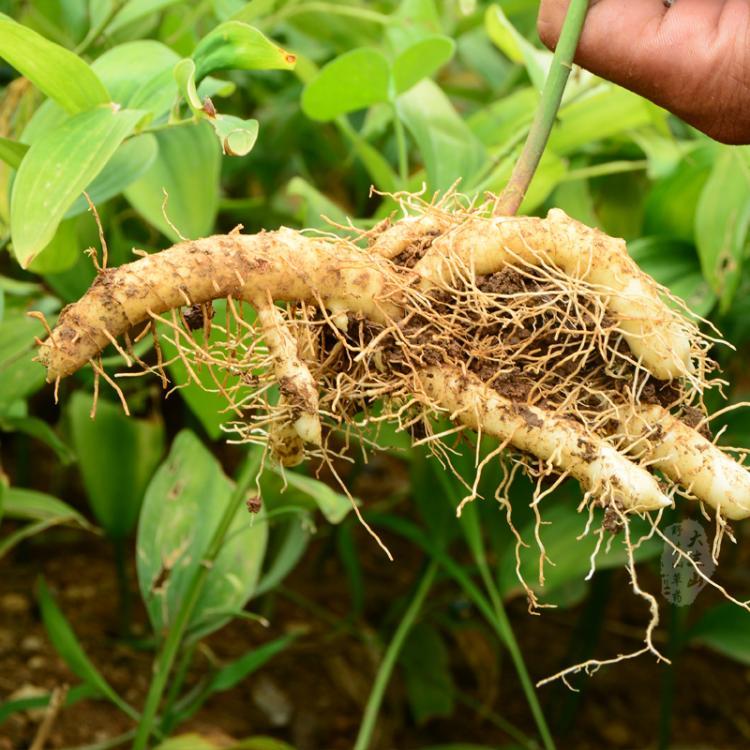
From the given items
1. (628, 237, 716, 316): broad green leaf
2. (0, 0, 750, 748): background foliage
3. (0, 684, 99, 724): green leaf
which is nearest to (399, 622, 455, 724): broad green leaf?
(0, 0, 750, 748): background foliage

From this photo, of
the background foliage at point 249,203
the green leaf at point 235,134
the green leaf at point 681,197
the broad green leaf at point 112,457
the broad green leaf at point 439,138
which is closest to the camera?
the green leaf at point 235,134

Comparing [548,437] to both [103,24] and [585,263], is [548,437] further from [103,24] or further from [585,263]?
[103,24]

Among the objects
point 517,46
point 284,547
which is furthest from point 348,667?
point 517,46

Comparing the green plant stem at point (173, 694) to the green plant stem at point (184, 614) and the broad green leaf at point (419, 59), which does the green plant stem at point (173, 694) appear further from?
the broad green leaf at point (419, 59)

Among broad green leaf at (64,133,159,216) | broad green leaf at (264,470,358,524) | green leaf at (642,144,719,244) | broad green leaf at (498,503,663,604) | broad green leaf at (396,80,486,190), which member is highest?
broad green leaf at (64,133,159,216)

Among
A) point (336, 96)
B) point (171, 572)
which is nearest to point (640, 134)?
point (336, 96)

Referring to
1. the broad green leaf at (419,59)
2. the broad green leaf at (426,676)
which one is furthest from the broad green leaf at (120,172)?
the broad green leaf at (426,676)

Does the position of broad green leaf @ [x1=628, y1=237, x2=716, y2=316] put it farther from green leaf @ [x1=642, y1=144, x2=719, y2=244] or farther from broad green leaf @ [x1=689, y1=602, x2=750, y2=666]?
broad green leaf @ [x1=689, y1=602, x2=750, y2=666]
